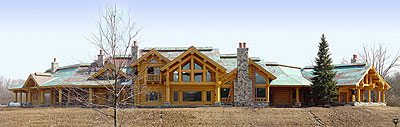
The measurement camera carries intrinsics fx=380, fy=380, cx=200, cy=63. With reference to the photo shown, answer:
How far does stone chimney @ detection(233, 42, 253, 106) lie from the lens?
3105 cm

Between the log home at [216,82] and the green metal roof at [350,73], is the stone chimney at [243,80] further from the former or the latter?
the green metal roof at [350,73]

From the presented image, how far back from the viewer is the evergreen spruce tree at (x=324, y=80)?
31.6m

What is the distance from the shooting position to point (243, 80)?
3116 centimetres

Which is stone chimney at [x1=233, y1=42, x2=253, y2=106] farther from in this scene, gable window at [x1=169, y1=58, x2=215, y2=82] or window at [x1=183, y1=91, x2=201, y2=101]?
window at [x1=183, y1=91, x2=201, y2=101]

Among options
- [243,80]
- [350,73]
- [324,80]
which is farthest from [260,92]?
[350,73]

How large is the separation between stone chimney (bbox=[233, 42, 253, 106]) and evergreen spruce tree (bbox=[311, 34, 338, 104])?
231 inches

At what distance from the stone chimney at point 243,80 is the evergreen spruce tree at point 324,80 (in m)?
5.86

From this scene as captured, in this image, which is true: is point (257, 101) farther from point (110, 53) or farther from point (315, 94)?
point (110, 53)

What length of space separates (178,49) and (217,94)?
6880 mm

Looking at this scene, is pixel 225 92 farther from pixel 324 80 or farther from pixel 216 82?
pixel 324 80

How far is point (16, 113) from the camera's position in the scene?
2609 cm

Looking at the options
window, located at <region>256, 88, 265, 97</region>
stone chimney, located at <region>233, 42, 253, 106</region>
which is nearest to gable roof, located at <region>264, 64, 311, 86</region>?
window, located at <region>256, 88, 265, 97</region>

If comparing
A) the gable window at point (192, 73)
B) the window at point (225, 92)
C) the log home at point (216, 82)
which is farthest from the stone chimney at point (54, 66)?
the window at point (225, 92)

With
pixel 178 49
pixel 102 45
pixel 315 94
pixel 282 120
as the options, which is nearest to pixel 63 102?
pixel 178 49
